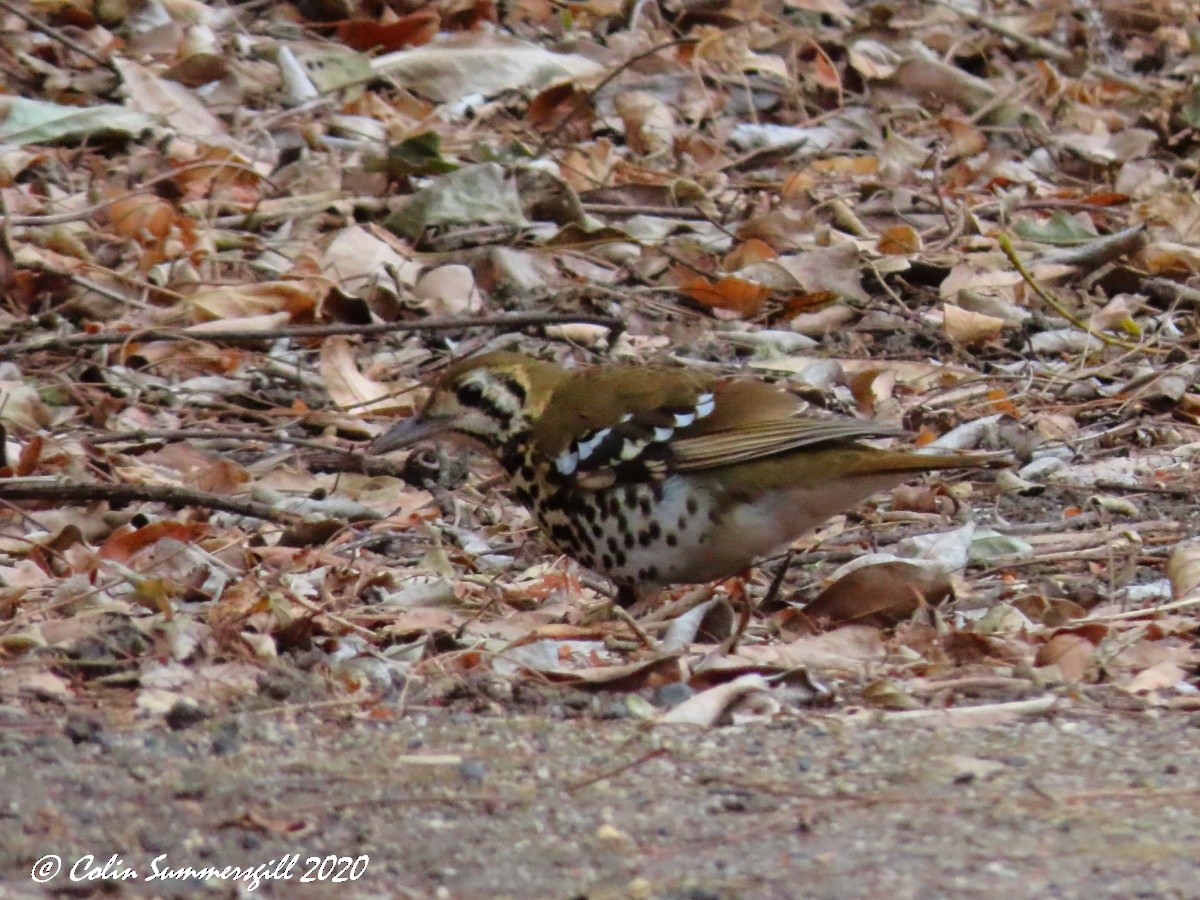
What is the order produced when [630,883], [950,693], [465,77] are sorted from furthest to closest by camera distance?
[465,77] → [950,693] → [630,883]

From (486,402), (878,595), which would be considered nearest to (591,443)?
(486,402)

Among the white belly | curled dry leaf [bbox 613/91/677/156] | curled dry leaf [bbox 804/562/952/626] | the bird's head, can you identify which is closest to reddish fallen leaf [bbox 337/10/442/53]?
curled dry leaf [bbox 613/91/677/156]

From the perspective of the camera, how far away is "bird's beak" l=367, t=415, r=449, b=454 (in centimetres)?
546

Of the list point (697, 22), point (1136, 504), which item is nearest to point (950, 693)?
point (1136, 504)

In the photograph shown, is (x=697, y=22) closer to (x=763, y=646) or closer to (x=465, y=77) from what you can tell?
(x=465, y=77)

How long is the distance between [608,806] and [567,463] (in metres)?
1.95

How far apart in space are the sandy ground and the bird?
1.14 m

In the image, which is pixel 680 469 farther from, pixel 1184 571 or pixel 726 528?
pixel 1184 571

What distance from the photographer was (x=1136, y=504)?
5.90 meters

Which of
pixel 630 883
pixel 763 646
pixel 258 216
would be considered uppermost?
pixel 630 883

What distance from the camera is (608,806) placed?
3.33 m

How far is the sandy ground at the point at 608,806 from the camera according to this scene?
296cm

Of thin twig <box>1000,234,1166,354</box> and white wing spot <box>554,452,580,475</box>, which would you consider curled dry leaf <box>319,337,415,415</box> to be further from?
thin twig <box>1000,234,1166,354</box>

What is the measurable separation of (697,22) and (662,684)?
21.5ft
